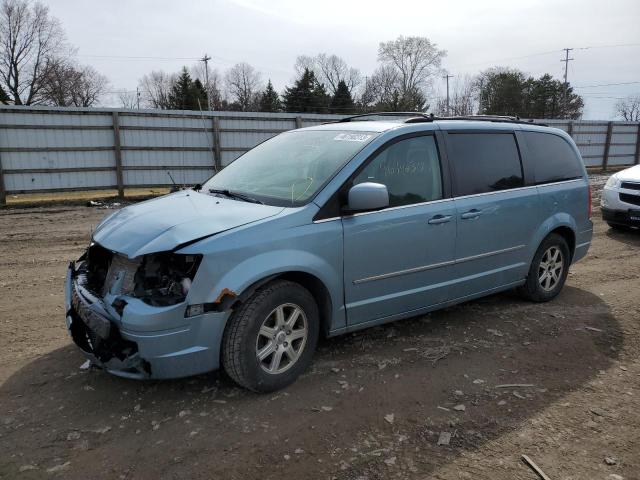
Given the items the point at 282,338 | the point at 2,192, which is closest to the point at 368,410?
the point at 282,338

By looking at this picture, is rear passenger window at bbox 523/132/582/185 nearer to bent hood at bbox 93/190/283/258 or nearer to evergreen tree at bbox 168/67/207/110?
bent hood at bbox 93/190/283/258

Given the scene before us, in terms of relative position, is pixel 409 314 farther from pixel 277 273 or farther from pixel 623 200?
pixel 623 200

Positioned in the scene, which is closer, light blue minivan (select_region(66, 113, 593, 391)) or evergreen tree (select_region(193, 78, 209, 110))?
light blue minivan (select_region(66, 113, 593, 391))

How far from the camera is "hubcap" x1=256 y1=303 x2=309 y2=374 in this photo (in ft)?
10.8

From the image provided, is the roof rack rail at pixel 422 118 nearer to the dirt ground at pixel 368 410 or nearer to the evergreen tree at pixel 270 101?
the dirt ground at pixel 368 410

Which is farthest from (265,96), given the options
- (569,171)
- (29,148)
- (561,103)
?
(569,171)

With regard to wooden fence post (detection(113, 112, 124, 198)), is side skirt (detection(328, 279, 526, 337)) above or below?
below

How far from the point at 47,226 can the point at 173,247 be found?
7.92 meters

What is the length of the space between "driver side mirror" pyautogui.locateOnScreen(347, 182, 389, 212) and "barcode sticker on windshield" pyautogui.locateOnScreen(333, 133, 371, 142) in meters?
0.57

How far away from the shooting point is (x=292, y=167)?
4.02m

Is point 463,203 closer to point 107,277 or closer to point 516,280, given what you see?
point 516,280

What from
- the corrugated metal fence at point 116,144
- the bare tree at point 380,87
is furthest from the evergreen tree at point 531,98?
the corrugated metal fence at point 116,144

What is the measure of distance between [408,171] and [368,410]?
6.19 feet

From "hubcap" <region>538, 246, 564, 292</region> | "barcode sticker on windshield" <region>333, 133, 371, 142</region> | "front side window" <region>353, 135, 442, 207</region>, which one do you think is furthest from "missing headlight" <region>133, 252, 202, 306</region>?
"hubcap" <region>538, 246, 564, 292</region>
